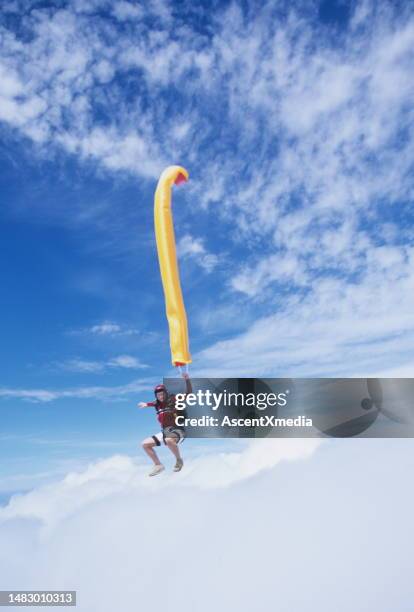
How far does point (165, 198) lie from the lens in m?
14.7

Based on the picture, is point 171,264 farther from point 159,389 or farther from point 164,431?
point 164,431

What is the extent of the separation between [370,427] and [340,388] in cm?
152

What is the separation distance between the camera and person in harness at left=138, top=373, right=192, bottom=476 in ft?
48.4

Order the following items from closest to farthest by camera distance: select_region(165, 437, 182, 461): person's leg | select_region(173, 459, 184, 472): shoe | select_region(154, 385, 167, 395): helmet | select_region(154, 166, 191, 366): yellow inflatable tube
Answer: select_region(154, 166, 191, 366): yellow inflatable tube, select_region(165, 437, 182, 461): person's leg, select_region(173, 459, 184, 472): shoe, select_region(154, 385, 167, 395): helmet

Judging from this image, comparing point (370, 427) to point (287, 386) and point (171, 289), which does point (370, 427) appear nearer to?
point (287, 386)

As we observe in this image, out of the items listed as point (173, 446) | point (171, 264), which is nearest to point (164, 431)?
point (173, 446)

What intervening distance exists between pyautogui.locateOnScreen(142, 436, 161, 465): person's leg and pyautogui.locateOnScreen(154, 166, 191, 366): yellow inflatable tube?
252 centimetres

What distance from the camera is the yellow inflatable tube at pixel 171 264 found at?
46.2 ft

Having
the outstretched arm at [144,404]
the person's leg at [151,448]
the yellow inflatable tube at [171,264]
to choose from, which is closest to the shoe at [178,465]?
the person's leg at [151,448]

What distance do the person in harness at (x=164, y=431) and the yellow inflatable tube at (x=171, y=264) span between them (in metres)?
1.53

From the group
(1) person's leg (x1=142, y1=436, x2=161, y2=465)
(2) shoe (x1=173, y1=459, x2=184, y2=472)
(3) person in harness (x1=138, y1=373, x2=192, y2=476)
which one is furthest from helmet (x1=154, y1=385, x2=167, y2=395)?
(2) shoe (x1=173, y1=459, x2=184, y2=472)

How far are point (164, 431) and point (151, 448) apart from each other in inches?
23.0

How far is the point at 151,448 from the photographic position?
48.5ft

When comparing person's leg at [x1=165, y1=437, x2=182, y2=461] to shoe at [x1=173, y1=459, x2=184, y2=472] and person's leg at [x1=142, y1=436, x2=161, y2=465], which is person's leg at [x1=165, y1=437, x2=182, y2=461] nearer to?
shoe at [x1=173, y1=459, x2=184, y2=472]
